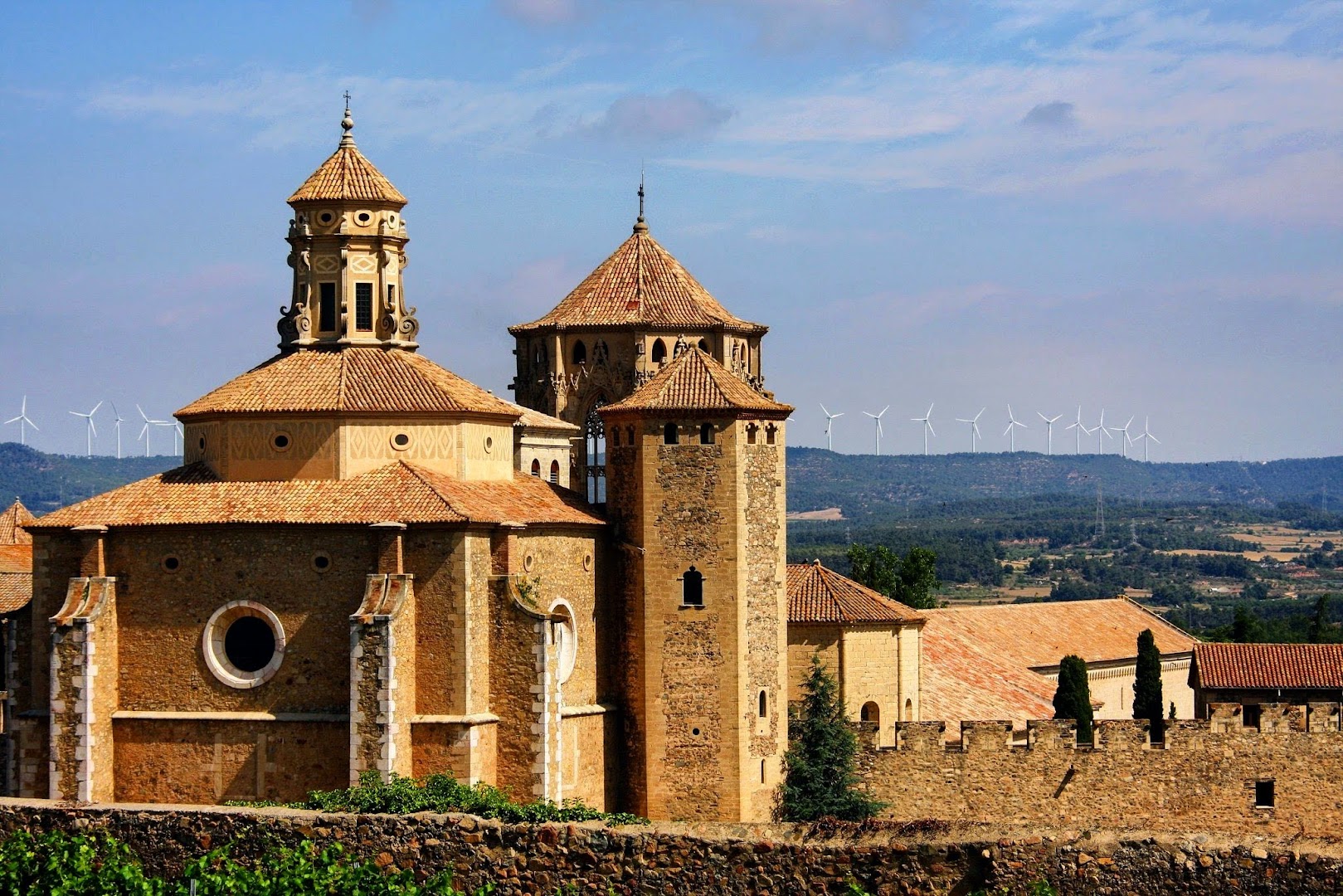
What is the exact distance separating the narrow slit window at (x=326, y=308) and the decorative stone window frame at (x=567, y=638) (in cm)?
799

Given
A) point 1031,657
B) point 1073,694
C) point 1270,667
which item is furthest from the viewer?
point 1031,657

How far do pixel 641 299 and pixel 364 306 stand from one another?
1271 centimetres

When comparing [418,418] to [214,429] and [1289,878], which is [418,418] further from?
[1289,878]

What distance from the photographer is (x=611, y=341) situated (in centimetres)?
5978

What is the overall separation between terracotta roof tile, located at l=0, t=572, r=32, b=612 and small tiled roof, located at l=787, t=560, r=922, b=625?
1690cm

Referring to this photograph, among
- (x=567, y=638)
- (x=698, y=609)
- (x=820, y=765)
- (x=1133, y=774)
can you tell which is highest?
(x=698, y=609)

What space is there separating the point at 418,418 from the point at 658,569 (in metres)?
5.61

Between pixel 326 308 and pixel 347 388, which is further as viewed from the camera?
pixel 326 308

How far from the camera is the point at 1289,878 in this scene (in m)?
28.0

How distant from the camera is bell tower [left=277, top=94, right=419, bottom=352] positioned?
48781 mm

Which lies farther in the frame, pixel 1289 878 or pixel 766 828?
pixel 766 828

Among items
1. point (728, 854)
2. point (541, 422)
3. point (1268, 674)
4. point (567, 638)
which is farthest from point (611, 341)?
point (728, 854)

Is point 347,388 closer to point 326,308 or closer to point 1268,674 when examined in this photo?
point 326,308

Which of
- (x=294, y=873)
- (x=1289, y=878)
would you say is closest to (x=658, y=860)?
(x=294, y=873)
